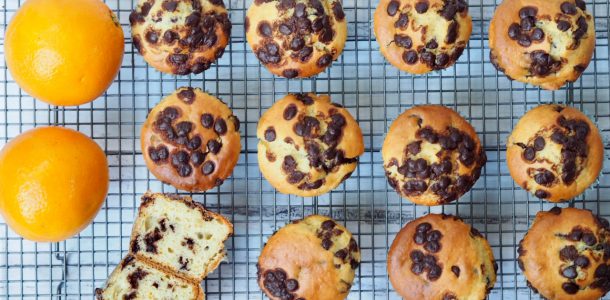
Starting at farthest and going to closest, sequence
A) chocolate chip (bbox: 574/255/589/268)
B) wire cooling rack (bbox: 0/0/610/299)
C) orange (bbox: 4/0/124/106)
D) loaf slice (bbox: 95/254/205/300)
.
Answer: wire cooling rack (bbox: 0/0/610/299)
loaf slice (bbox: 95/254/205/300)
chocolate chip (bbox: 574/255/589/268)
orange (bbox: 4/0/124/106)

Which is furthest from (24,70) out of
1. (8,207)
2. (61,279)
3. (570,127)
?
(570,127)

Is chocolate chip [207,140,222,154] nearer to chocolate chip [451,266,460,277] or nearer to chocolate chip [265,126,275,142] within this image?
chocolate chip [265,126,275,142]

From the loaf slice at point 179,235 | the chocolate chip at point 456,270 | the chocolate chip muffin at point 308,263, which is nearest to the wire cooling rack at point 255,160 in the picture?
the loaf slice at point 179,235

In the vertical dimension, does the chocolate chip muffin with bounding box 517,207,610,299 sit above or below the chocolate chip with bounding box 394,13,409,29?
below

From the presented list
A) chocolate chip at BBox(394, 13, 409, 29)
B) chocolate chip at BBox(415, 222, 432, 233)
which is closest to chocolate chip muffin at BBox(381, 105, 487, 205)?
chocolate chip at BBox(415, 222, 432, 233)

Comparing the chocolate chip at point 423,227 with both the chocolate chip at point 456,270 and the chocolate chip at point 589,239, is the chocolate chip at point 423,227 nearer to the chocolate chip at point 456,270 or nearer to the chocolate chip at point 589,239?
the chocolate chip at point 456,270
